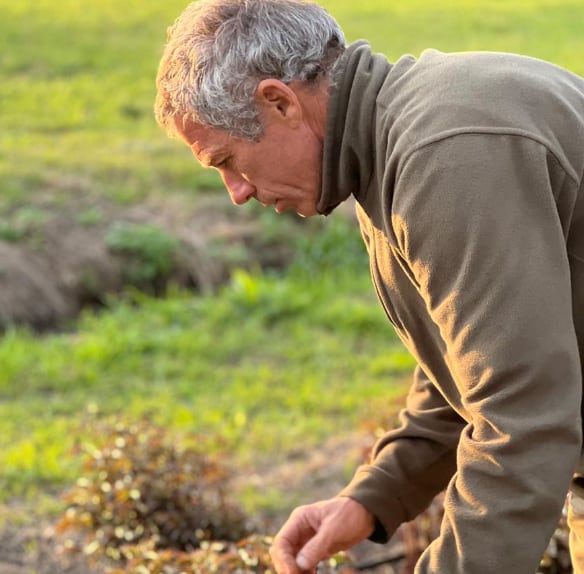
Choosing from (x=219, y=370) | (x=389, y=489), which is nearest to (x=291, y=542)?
(x=389, y=489)

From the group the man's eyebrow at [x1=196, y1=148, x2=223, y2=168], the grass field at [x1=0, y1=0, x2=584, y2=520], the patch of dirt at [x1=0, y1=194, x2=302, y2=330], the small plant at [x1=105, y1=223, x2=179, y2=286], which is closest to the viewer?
the man's eyebrow at [x1=196, y1=148, x2=223, y2=168]

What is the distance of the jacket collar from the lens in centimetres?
206

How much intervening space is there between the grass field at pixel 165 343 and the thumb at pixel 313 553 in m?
1.87

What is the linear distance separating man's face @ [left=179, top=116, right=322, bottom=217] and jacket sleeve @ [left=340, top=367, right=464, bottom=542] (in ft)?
1.97

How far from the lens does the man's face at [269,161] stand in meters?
2.13

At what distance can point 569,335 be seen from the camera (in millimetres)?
1870

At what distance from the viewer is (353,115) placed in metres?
2.07

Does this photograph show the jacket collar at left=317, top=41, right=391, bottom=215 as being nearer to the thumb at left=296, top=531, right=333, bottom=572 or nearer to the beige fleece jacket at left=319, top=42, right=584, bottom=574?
the beige fleece jacket at left=319, top=42, right=584, bottom=574

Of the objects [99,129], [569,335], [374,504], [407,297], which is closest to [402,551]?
[374,504]

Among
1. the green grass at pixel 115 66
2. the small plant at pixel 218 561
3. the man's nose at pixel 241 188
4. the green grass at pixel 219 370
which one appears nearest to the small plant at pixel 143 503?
the small plant at pixel 218 561

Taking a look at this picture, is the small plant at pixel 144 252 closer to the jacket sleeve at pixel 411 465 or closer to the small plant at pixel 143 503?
the small plant at pixel 143 503

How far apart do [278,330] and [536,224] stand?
524 centimetres

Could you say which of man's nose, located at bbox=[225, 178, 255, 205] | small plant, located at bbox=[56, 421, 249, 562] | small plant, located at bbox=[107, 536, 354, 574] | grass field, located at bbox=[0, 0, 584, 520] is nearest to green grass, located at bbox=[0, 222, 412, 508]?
grass field, located at bbox=[0, 0, 584, 520]

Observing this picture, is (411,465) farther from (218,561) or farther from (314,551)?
(218,561)
